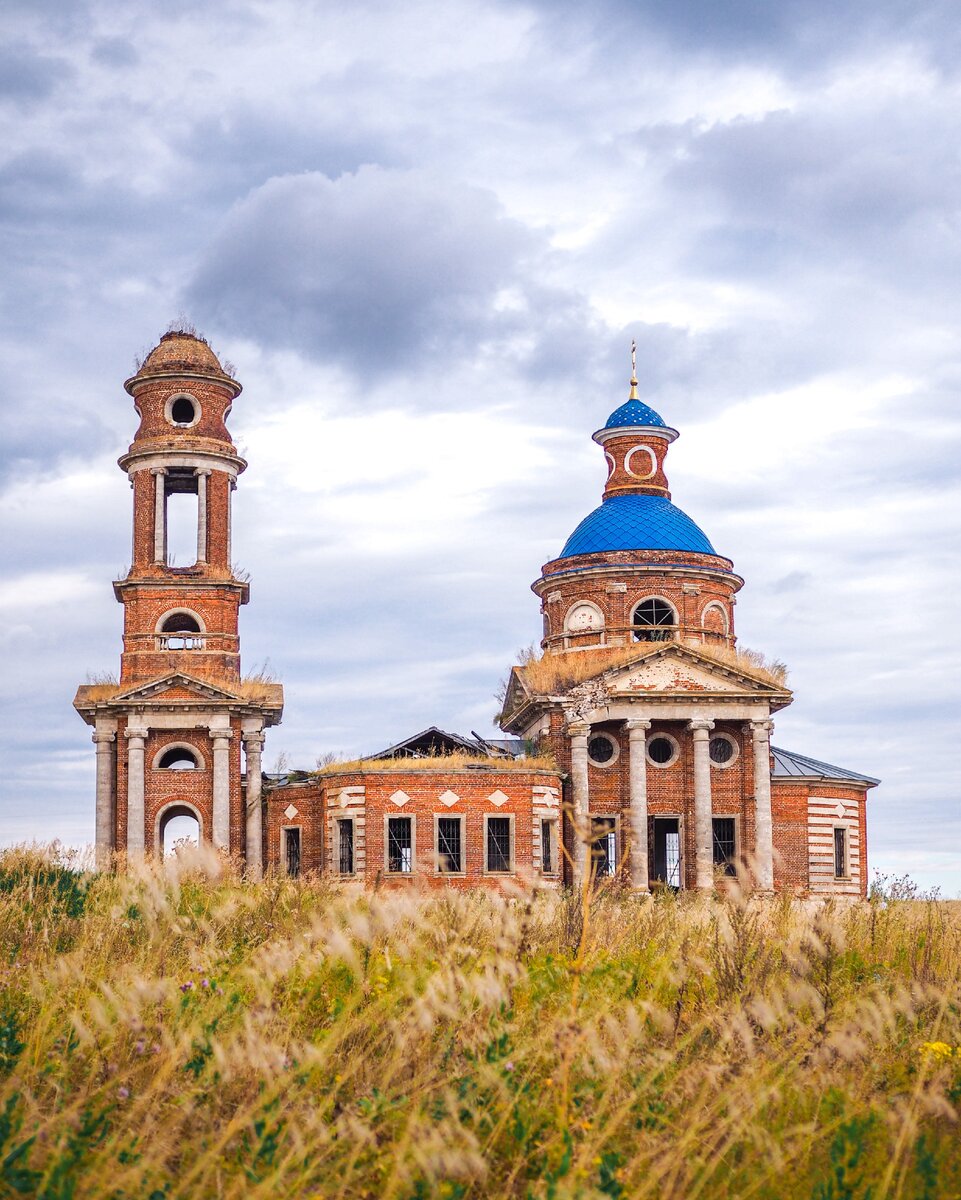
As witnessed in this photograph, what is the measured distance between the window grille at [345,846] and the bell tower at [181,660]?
2433 millimetres

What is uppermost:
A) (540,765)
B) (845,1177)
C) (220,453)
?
(220,453)

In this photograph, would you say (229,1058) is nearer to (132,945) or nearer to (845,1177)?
(845,1177)

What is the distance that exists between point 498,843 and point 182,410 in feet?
56.5

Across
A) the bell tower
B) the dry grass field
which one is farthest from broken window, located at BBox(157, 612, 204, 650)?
the dry grass field

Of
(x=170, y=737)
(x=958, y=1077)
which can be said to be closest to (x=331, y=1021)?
(x=958, y=1077)

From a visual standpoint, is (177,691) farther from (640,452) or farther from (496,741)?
(640,452)

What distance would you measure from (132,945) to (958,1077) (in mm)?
6861

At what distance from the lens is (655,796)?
44906mm

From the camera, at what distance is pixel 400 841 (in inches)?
1610

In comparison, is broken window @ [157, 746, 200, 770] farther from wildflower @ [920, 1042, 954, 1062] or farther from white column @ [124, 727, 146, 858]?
wildflower @ [920, 1042, 954, 1062]

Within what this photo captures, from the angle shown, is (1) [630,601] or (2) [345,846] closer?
(2) [345,846]

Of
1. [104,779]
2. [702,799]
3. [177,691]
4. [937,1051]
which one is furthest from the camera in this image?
[702,799]

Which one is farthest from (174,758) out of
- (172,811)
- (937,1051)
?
(937,1051)

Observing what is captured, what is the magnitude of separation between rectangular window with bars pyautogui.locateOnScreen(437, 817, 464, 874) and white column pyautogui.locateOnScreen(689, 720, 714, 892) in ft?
24.8
